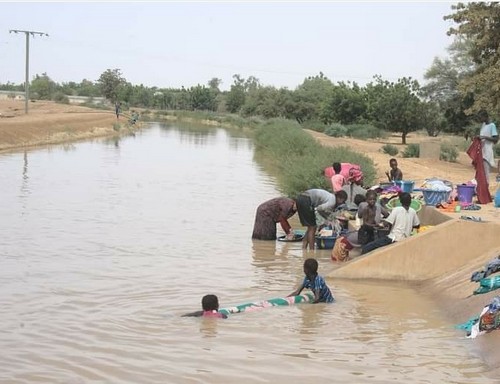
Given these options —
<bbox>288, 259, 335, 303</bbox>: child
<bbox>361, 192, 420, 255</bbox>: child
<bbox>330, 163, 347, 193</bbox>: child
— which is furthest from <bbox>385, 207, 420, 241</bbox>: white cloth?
<bbox>330, 163, 347, 193</bbox>: child

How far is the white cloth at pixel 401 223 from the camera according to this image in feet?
39.1

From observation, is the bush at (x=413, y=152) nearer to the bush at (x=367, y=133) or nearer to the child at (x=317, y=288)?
the bush at (x=367, y=133)

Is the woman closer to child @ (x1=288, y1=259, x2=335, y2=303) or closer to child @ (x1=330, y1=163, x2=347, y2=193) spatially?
child @ (x1=330, y1=163, x2=347, y2=193)

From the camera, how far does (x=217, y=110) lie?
13150cm

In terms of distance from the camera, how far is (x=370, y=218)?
12461mm

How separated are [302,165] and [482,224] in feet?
36.7

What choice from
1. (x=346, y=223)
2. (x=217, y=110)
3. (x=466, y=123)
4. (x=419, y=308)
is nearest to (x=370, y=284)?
(x=419, y=308)

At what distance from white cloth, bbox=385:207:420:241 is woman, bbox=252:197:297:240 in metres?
2.58

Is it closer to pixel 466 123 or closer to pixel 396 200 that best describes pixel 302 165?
pixel 396 200

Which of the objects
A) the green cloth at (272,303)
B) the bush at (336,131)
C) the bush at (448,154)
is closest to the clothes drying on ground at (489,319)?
the green cloth at (272,303)

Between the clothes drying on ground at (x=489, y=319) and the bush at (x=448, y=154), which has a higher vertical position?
the bush at (x=448, y=154)

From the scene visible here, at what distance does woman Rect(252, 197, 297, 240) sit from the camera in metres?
14.4

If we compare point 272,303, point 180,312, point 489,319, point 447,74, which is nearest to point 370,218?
point 272,303

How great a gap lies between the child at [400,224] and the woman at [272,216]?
2515 mm
